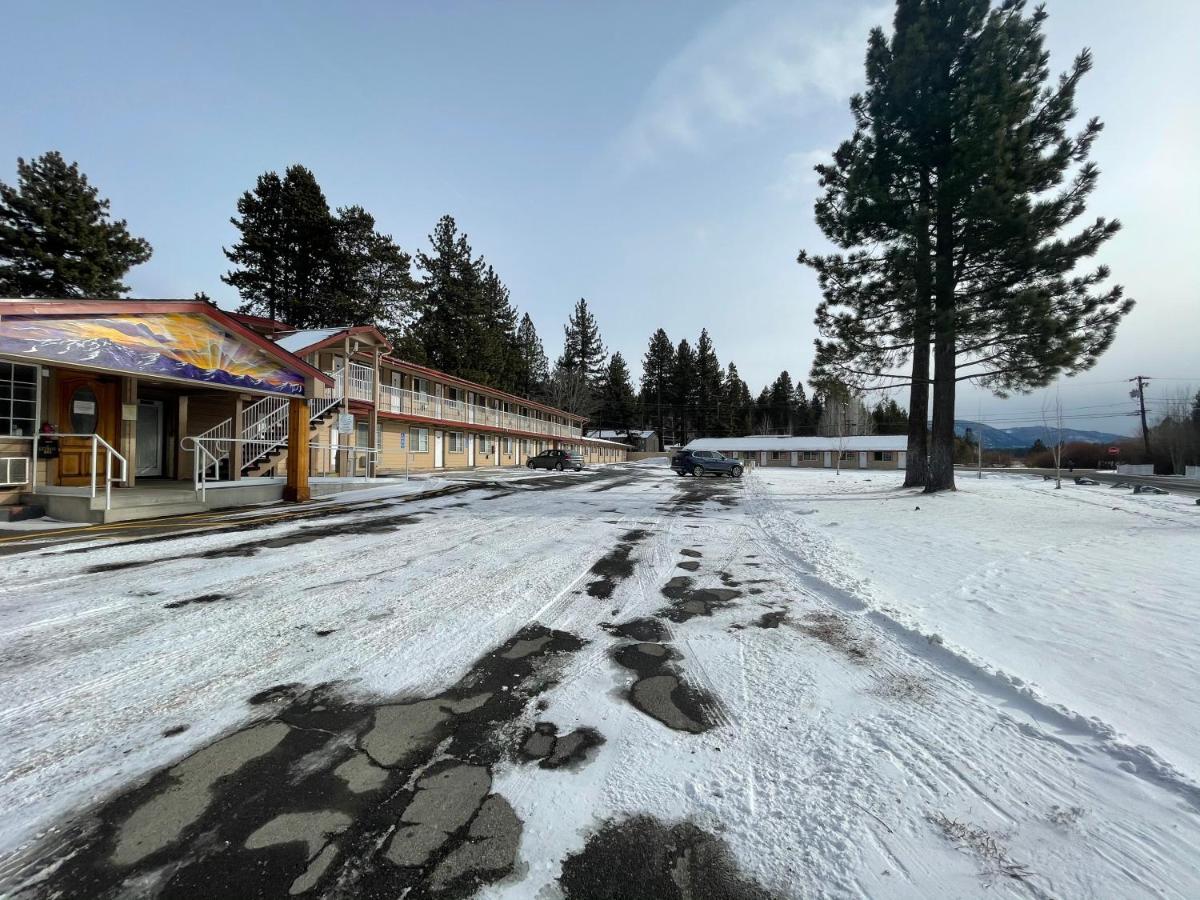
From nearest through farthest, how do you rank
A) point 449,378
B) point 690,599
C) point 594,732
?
point 594,732 < point 690,599 < point 449,378

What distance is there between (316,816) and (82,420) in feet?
44.9

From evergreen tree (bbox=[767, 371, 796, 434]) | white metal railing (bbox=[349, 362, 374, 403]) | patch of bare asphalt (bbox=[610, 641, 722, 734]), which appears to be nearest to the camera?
patch of bare asphalt (bbox=[610, 641, 722, 734])

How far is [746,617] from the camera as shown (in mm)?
4785

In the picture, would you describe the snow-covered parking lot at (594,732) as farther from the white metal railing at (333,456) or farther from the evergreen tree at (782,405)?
the evergreen tree at (782,405)

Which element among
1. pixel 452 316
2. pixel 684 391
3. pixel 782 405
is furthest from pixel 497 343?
pixel 782 405

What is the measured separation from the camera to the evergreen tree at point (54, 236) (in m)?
24.4

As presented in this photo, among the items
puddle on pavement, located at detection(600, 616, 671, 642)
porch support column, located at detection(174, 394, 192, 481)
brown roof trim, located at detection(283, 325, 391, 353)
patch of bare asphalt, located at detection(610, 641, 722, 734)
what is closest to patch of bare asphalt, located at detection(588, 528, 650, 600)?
puddle on pavement, located at detection(600, 616, 671, 642)

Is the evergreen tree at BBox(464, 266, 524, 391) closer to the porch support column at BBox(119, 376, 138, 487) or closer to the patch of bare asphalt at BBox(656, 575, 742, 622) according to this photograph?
the porch support column at BBox(119, 376, 138, 487)

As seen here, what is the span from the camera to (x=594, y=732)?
2799 millimetres

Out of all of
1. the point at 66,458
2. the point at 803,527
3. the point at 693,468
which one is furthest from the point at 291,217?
the point at 803,527

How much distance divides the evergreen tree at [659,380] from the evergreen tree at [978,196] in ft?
222

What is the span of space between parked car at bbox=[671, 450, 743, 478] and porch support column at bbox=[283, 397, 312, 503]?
2097 centimetres

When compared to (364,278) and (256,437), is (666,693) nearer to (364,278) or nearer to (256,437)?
(256,437)

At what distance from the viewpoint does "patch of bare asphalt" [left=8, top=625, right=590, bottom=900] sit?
1800 mm
